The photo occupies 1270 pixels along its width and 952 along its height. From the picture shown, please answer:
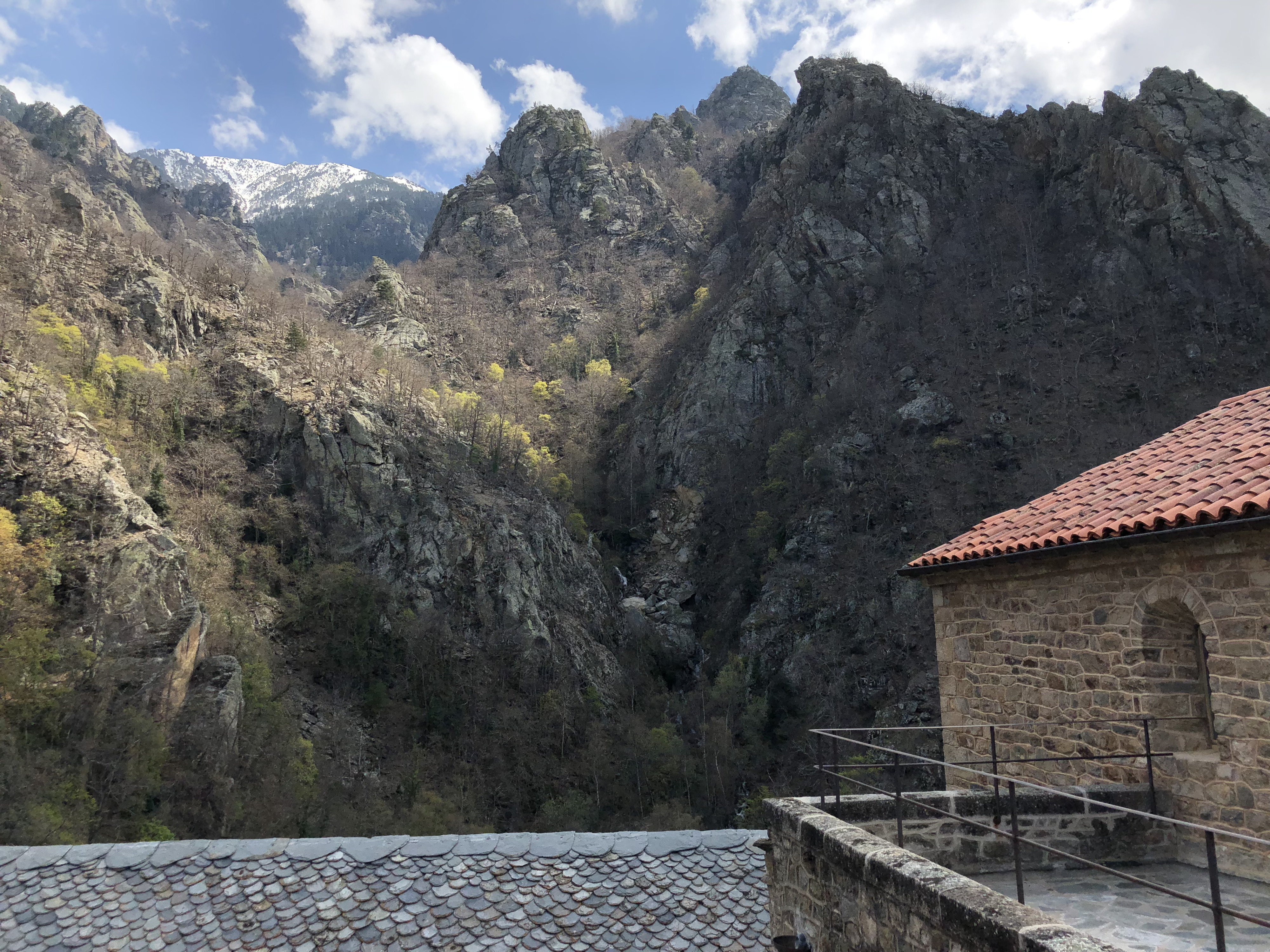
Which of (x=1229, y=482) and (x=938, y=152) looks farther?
(x=938, y=152)

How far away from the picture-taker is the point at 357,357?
42.3 m

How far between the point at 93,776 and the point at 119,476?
10.2m

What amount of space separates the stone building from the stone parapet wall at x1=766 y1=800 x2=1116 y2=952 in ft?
8.86

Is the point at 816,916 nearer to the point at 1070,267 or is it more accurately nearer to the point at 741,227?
the point at 1070,267

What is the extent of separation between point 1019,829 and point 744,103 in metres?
120

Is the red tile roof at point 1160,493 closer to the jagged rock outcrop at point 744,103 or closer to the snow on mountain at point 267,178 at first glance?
the jagged rock outcrop at point 744,103

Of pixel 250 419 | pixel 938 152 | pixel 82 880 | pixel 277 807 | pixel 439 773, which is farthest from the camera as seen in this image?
pixel 938 152

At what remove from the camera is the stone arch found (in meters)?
6.46

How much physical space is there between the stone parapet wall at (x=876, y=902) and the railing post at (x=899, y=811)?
23 cm

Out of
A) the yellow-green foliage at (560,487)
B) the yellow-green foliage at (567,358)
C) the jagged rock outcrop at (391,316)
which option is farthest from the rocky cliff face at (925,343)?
the jagged rock outcrop at (391,316)

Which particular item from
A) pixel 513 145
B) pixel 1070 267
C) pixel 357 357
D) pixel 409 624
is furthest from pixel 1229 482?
pixel 513 145

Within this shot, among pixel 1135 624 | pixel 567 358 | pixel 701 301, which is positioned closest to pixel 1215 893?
pixel 1135 624

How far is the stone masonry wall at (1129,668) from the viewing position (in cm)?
575

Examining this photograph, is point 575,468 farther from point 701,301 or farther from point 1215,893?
point 1215,893
